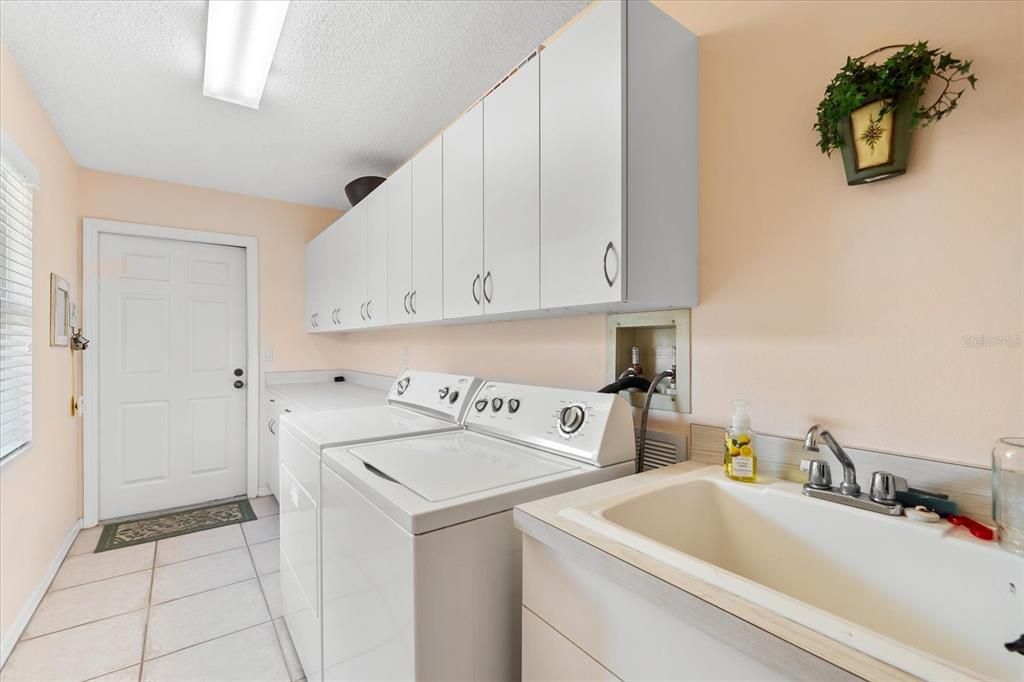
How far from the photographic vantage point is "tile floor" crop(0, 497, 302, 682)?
1.74m

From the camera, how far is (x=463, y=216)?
1.66 m

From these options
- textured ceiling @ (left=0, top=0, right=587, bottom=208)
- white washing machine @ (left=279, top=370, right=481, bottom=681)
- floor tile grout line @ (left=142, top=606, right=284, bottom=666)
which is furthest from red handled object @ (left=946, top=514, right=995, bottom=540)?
floor tile grout line @ (left=142, top=606, right=284, bottom=666)

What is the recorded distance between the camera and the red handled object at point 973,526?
75 centimetres

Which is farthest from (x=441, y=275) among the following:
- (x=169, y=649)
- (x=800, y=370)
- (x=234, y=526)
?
(x=234, y=526)

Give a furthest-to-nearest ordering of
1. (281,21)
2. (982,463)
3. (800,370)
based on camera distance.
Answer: (281,21)
(800,370)
(982,463)

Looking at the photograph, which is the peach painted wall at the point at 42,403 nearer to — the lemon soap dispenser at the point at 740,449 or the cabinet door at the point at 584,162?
the cabinet door at the point at 584,162

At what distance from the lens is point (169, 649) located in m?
1.85

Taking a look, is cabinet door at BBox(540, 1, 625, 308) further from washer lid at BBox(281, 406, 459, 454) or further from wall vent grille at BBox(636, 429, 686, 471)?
washer lid at BBox(281, 406, 459, 454)

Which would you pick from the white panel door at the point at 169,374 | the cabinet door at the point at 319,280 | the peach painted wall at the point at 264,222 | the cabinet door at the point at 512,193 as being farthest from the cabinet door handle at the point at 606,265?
the white panel door at the point at 169,374

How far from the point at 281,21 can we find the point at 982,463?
7.58 ft

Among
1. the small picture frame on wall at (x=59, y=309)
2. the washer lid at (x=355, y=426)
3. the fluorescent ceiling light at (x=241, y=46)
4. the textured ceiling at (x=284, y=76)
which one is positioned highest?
the textured ceiling at (x=284, y=76)

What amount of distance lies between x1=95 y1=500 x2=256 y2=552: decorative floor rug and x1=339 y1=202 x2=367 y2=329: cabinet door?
1631 millimetres

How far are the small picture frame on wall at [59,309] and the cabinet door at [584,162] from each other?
2.72 m

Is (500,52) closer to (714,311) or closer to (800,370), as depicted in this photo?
(714,311)
